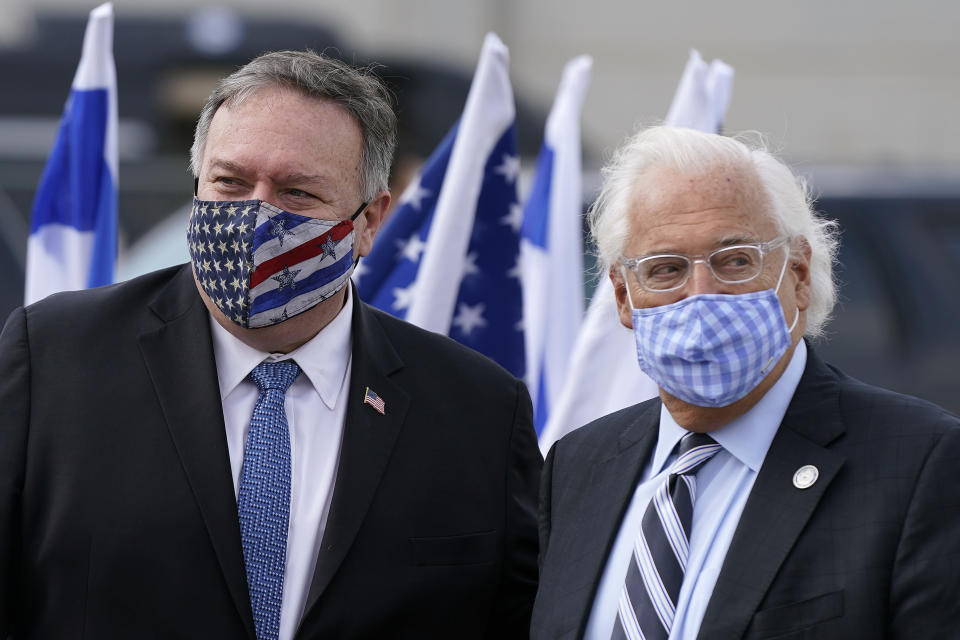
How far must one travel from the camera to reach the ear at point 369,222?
308 centimetres

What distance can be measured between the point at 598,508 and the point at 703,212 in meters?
0.64

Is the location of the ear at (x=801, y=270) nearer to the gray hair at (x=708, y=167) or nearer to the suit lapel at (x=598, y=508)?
the gray hair at (x=708, y=167)

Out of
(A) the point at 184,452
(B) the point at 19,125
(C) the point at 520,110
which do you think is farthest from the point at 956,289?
(B) the point at 19,125

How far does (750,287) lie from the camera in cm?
269

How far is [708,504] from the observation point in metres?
2.70

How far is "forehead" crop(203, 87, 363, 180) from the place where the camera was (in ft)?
9.41

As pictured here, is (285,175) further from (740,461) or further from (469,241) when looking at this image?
(469,241)

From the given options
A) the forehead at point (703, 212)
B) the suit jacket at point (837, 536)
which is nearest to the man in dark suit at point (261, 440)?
the suit jacket at point (837, 536)

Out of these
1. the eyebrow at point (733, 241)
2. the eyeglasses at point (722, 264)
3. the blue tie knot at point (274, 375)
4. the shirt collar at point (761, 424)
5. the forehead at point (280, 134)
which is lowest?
the shirt collar at point (761, 424)

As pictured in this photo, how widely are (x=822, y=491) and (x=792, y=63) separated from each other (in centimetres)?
1413

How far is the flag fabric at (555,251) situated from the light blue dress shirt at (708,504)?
1.78 m

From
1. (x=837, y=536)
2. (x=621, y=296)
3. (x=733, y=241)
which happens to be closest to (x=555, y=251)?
(x=621, y=296)

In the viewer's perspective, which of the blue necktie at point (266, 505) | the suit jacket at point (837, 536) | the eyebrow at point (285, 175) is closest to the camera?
the suit jacket at point (837, 536)

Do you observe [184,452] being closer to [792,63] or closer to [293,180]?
[293,180]
